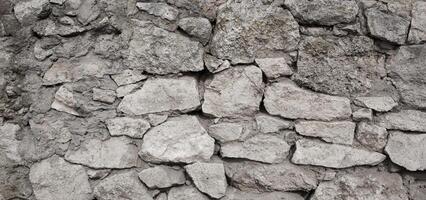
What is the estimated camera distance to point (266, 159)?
6.47 feet

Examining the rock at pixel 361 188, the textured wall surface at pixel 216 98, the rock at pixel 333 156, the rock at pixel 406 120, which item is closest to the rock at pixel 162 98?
the textured wall surface at pixel 216 98

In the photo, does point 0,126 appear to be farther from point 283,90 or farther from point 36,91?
point 283,90

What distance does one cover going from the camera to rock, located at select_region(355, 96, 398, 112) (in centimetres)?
193

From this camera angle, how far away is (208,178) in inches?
77.2

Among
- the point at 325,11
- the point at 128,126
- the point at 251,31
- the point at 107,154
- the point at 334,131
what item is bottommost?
the point at 107,154

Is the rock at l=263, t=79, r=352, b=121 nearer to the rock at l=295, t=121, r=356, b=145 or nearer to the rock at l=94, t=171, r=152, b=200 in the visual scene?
the rock at l=295, t=121, r=356, b=145

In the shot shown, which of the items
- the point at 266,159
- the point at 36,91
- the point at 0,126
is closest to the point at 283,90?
the point at 266,159

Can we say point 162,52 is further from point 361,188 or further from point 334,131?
point 361,188

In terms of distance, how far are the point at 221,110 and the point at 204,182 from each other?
1.18ft

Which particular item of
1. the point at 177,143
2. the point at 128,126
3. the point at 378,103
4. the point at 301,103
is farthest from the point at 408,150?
the point at 128,126

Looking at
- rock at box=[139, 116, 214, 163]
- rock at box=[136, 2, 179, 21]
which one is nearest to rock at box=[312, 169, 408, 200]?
rock at box=[139, 116, 214, 163]

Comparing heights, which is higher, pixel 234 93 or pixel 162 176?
pixel 234 93

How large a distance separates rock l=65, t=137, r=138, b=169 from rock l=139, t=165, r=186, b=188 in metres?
0.09

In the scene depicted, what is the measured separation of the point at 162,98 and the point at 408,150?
1216 mm
